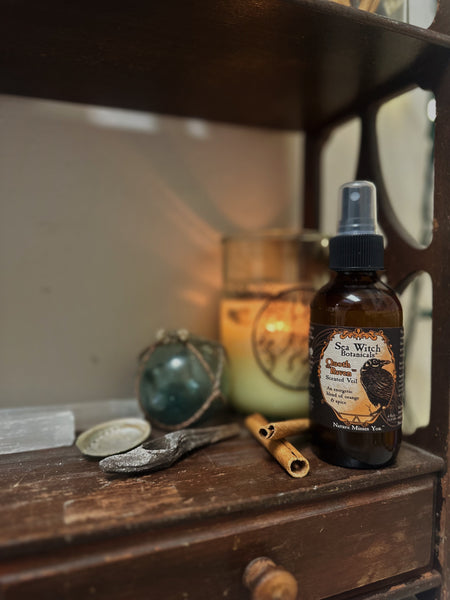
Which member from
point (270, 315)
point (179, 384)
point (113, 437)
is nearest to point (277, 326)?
point (270, 315)

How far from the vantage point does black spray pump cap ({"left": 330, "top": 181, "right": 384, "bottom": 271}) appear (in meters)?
0.44

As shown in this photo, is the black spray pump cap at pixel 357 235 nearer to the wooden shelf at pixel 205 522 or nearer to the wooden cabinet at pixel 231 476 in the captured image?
the wooden cabinet at pixel 231 476

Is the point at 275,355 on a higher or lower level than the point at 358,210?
lower

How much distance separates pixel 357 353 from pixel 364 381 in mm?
29

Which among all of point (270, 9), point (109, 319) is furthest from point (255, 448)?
point (270, 9)

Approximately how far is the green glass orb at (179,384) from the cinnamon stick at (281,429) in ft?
0.34

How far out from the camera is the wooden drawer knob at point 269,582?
34 centimetres

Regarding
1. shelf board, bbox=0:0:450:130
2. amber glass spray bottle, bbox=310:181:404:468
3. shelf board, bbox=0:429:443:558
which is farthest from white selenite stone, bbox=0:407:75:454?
shelf board, bbox=0:0:450:130

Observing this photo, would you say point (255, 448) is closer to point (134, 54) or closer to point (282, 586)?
point (282, 586)

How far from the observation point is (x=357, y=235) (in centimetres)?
44

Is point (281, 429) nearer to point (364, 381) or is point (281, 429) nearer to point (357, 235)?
point (364, 381)

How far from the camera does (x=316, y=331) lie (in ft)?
1.50

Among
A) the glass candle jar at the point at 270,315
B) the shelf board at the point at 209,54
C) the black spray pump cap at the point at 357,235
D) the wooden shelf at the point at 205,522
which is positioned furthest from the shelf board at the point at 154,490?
the shelf board at the point at 209,54

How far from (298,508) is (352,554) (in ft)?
0.25
